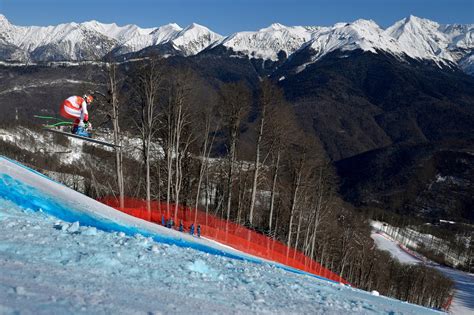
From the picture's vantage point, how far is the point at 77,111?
Answer: 17562mm

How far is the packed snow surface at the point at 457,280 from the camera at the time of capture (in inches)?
3750

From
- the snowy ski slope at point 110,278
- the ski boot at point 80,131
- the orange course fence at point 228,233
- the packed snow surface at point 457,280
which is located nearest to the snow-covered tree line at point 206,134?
the orange course fence at point 228,233

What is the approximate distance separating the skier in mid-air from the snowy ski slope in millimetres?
6032

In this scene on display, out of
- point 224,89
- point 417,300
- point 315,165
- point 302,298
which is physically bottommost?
point 417,300

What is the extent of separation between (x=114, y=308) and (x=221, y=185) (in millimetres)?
41541

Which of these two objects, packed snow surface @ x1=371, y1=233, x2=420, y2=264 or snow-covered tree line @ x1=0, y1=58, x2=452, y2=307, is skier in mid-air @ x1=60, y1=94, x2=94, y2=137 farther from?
packed snow surface @ x1=371, y1=233, x2=420, y2=264

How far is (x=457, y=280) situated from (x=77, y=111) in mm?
147556

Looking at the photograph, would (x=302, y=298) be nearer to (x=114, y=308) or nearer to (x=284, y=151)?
(x=114, y=308)

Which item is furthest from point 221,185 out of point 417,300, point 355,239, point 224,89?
point 417,300

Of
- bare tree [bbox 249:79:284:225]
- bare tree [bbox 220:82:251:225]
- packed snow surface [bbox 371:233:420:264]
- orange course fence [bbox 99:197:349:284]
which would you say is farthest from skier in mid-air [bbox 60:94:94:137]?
packed snow surface [bbox 371:233:420:264]

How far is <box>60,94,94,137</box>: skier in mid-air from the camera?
56.7 ft

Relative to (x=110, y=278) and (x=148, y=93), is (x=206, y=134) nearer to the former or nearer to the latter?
(x=148, y=93)

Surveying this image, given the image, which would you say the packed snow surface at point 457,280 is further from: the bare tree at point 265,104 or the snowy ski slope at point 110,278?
the snowy ski slope at point 110,278

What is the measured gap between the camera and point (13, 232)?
8.19m
